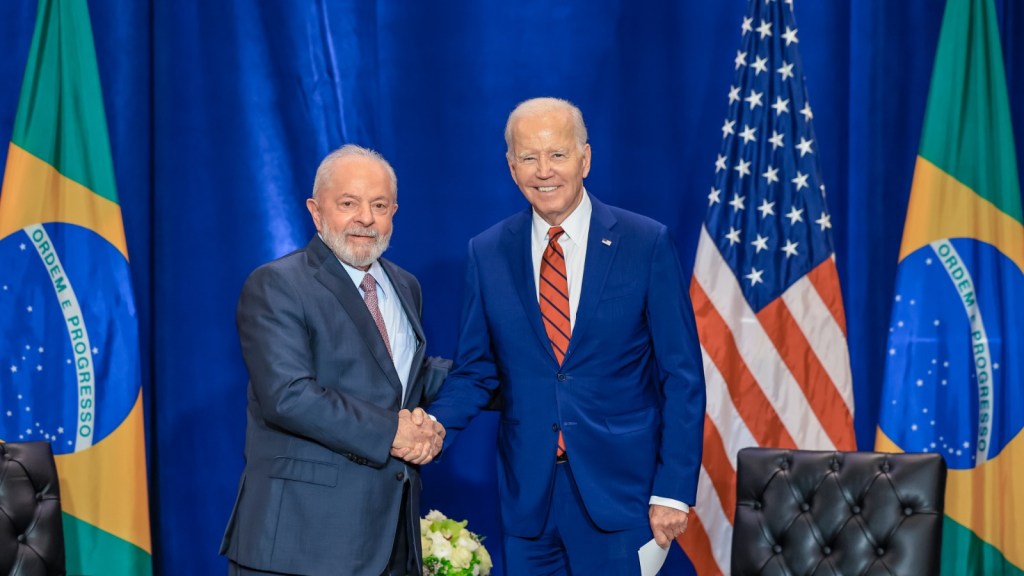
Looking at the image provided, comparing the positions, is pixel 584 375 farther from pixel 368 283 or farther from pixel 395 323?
pixel 368 283

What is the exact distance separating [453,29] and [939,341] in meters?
2.53

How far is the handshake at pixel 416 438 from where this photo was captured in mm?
3139

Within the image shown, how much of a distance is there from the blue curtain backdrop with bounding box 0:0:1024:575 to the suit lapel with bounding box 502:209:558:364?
5.15 ft

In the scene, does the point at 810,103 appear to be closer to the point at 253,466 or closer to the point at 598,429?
the point at 598,429

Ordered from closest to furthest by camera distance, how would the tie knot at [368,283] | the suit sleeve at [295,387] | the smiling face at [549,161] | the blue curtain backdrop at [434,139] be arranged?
the suit sleeve at [295,387] < the smiling face at [549,161] < the tie knot at [368,283] < the blue curtain backdrop at [434,139]

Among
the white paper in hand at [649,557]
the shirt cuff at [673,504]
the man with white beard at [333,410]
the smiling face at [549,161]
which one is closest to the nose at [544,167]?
the smiling face at [549,161]

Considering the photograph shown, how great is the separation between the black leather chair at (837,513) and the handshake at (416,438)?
3.15 ft

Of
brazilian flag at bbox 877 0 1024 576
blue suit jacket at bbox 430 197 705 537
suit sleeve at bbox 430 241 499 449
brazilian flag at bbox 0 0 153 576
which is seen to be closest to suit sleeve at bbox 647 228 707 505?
blue suit jacket at bbox 430 197 705 537

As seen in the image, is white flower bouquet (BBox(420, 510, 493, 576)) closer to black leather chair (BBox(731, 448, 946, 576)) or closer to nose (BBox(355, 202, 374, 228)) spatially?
black leather chair (BBox(731, 448, 946, 576))

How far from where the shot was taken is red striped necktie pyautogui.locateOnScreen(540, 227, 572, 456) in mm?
3199

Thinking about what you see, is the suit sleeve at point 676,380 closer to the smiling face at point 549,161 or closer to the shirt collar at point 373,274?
the smiling face at point 549,161

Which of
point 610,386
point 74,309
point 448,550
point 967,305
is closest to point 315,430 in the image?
point 448,550

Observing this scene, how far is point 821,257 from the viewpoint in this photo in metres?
4.55

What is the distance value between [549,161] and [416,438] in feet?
2.99
